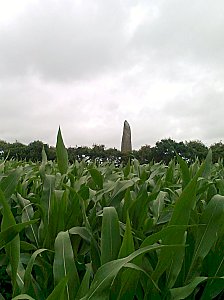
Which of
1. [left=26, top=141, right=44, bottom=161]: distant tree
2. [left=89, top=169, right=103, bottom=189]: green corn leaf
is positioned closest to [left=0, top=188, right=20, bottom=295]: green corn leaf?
[left=89, top=169, right=103, bottom=189]: green corn leaf

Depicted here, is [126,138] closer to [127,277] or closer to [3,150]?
[3,150]

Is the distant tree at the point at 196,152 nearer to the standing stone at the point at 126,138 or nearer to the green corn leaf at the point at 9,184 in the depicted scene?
the green corn leaf at the point at 9,184

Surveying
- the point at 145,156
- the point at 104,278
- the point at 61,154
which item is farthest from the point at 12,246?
the point at 145,156

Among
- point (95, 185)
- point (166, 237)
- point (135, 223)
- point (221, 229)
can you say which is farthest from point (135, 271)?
point (95, 185)

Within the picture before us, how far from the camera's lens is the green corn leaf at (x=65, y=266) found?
814 mm

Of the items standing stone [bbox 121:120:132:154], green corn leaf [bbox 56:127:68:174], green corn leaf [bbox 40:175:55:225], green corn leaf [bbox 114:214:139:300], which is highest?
standing stone [bbox 121:120:132:154]

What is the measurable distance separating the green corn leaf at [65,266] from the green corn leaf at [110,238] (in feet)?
0.25

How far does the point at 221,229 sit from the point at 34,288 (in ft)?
1.72

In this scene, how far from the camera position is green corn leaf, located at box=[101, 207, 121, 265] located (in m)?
0.86

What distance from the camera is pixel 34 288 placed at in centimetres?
91

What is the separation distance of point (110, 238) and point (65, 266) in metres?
0.12

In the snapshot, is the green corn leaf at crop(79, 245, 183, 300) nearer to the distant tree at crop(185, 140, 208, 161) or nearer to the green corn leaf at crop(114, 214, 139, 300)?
the green corn leaf at crop(114, 214, 139, 300)

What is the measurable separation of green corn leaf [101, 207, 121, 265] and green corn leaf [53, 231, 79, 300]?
75mm

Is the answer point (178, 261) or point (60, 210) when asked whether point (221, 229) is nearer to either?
point (178, 261)
